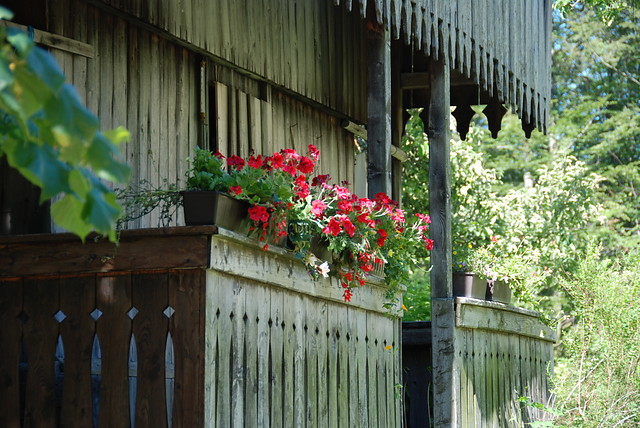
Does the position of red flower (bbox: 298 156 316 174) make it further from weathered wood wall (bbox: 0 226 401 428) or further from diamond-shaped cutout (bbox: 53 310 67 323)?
diamond-shaped cutout (bbox: 53 310 67 323)

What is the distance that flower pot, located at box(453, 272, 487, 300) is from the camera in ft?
32.1

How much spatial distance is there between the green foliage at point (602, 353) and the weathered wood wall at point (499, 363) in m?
0.33

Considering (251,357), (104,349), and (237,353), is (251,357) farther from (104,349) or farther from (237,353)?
(104,349)

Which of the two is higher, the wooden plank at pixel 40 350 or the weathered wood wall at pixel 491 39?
the weathered wood wall at pixel 491 39

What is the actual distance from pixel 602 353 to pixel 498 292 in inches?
52.7

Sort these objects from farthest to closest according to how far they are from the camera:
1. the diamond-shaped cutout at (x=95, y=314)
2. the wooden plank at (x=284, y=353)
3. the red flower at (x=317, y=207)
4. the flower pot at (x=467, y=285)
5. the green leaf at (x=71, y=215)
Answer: the flower pot at (x=467, y=285) < the red flower at (x=317, y=207) < the wooden plank at (x=284, y=353) < the diamond-shaped cutout at (x=95, y=314) < the green leaf at (x=71, y=215)

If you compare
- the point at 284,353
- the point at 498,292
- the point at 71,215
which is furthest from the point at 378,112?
the point at 71,215

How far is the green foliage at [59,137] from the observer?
2.16 m

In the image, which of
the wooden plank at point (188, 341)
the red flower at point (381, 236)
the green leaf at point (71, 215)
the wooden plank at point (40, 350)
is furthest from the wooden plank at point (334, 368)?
the green leaf at point (71, 215)

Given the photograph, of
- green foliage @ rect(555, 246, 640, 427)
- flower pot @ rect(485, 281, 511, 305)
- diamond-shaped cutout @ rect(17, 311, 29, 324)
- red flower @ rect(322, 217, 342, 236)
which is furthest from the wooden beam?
green foliage @ rect(555, 246, 640, 427)

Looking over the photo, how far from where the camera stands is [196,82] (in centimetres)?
820

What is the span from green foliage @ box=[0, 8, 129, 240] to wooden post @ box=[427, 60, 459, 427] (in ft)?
21.8

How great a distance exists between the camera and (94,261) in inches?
207

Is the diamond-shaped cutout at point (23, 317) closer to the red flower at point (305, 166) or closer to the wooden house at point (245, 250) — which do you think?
the wooden house at point (245, 250)
